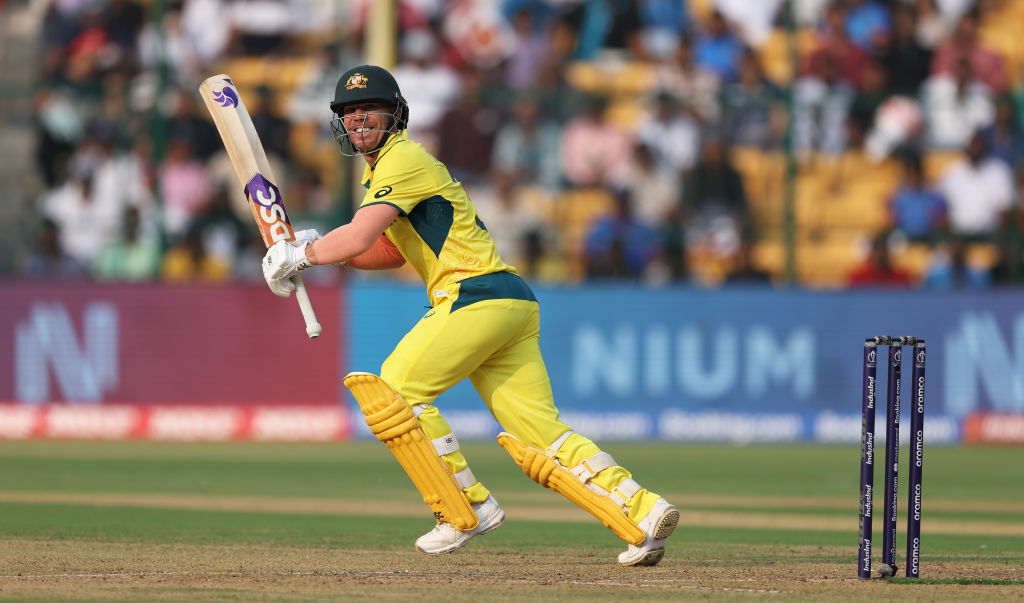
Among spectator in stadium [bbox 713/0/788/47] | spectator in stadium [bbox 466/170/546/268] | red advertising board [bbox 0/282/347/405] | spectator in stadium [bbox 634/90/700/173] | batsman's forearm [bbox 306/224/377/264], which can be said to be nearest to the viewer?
batsman's forearm [bbox 306/224/377/264]

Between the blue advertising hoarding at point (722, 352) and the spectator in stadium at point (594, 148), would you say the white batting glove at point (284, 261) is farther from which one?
the spectator in stadium at point (594, 148)

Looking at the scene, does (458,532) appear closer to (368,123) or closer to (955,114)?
(368,123)

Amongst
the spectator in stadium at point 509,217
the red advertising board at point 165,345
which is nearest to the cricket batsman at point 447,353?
the red advertising board at point 165,345

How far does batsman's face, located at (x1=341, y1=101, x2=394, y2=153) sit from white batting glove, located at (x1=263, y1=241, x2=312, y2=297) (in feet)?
1.61

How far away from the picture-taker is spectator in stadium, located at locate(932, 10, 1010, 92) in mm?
14992

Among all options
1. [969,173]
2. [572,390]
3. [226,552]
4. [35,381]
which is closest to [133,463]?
[35,381]

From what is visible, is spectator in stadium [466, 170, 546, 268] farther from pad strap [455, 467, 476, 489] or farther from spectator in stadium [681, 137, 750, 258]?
pad strap [455, 467, 476, 489]

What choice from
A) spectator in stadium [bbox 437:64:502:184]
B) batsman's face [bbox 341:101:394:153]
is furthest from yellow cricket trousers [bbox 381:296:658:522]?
spectator in stadium [bbox 437:64:502:184]

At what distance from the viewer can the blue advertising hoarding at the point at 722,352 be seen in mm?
13711

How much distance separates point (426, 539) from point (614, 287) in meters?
7.89

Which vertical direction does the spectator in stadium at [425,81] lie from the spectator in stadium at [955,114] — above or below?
above

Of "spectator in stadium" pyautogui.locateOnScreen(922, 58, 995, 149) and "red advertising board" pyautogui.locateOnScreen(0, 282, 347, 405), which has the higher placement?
"spectator in stadium" pyautogui.locateOnScreen(922, 58, 995, 149)

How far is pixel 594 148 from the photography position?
46.6 ft

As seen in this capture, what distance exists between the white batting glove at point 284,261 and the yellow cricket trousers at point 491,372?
506mm
